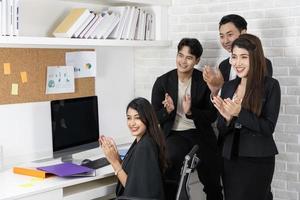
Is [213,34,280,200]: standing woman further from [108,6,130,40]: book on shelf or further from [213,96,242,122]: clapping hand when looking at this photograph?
[108,6,130,40]: book on shelf

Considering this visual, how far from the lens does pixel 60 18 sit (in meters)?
3.43

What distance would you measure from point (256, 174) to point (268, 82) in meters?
0.50

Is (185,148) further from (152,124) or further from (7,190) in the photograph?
(7,190)

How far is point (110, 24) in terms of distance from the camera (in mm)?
3486

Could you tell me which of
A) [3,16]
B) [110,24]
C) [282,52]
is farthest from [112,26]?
[282,52]

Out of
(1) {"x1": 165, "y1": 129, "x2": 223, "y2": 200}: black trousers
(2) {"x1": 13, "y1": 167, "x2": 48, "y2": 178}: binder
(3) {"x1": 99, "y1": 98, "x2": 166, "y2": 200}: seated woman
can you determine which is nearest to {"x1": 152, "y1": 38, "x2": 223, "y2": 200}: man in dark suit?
(1) {"x1": 165, "y1": 129, "x2": 223, "y2": 200}: black trousers

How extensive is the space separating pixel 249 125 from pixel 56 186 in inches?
42.8

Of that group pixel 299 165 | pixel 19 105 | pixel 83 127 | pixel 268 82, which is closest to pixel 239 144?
pixel 268 82

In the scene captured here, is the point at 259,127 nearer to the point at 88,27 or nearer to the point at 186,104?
the point at 186,104

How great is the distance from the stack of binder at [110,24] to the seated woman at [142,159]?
2.59 feet

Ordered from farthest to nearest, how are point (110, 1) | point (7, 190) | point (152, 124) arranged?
1. point (110, 1)
2. point (152, 124)
3. point (7, 190)

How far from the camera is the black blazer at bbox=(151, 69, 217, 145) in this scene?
3.29m

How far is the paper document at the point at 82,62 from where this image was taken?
3564 mm

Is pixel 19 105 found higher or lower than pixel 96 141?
higher
